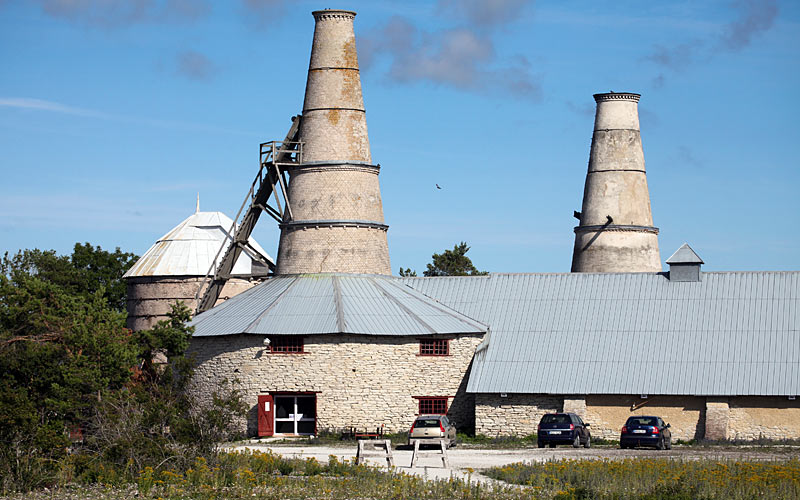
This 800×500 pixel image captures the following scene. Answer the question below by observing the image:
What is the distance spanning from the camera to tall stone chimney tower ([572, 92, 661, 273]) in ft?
171

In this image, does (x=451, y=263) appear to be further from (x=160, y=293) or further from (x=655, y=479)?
(x=655, y=479)

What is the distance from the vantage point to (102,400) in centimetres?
3284

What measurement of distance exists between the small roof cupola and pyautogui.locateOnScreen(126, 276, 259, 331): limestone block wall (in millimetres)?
21124

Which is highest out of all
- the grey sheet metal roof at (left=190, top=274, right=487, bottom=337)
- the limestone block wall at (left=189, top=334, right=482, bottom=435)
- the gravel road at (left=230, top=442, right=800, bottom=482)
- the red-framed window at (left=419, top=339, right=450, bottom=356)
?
the grey sheet metal roof at (left=190, top=274, right=487, bottom=337)

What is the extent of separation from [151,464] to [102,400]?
5417mm

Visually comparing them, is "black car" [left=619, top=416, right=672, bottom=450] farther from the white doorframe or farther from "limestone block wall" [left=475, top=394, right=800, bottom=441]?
the white doorframe

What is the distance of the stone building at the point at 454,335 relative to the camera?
41.7 metres

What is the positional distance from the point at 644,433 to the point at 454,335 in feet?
29.5

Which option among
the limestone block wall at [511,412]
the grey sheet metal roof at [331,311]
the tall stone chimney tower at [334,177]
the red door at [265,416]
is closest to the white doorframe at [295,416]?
the red door at [265,416]

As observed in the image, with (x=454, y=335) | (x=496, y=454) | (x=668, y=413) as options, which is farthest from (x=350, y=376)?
(x=668, y=413)

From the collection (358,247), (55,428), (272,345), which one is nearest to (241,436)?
(272,345)

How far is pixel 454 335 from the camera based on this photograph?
4406cm

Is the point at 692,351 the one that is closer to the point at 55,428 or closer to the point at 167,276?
the point at 55,428

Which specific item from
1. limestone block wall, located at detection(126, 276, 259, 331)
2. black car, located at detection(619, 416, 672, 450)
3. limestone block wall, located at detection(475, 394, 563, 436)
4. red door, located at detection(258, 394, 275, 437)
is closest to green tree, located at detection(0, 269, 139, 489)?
red door, located at detection(258, 394, 275, 437)
